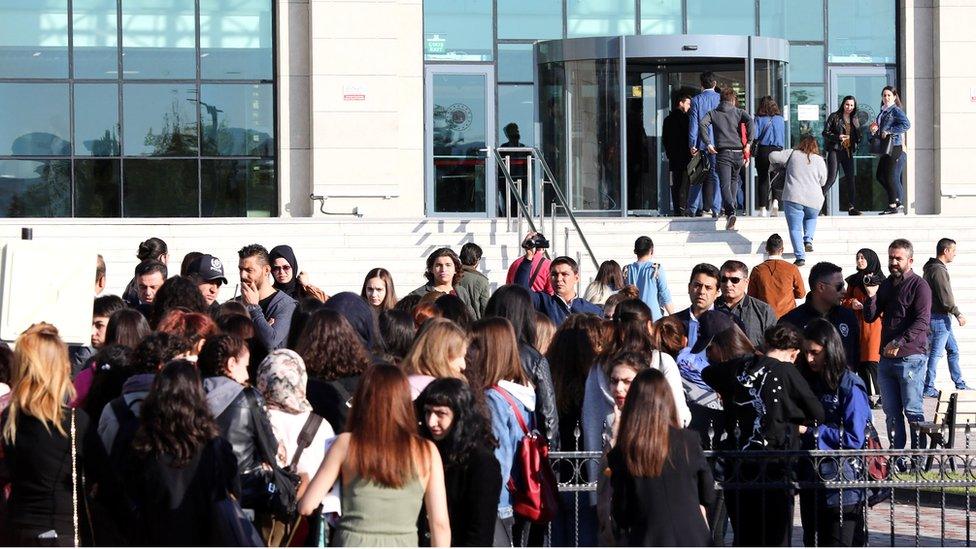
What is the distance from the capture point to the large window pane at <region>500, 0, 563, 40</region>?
25.8 metres

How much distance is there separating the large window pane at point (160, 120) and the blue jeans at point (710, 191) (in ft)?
28.0

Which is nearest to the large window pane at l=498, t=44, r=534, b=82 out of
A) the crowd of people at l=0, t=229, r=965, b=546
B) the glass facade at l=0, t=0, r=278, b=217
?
the glass facade at l=0, t=0, r=278, b=217

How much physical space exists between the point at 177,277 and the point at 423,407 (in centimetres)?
320

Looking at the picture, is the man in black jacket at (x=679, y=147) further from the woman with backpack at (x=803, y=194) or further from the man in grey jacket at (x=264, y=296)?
the man in grey jacket at (x=264, y=296)

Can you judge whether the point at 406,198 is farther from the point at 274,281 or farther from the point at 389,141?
the point at 274,281

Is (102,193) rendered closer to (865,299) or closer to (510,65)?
(510,65)

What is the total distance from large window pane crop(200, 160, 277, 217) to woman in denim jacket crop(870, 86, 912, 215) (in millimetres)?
9424

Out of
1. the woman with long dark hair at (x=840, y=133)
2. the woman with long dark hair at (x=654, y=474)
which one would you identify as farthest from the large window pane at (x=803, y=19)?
the woman with long dark hair at (x=654, y=474)

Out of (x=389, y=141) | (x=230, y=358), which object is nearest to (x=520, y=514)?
(x=230, y=358)

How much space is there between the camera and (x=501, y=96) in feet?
84.4

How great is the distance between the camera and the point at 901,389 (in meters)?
12.9

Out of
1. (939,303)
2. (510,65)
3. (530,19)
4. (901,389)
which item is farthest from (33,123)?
(901,389)

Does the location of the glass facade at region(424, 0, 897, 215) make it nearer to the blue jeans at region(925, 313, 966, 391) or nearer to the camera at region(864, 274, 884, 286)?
the blue jeans at region(925, 313, 966, 391)

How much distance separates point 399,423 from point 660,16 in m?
20.8
